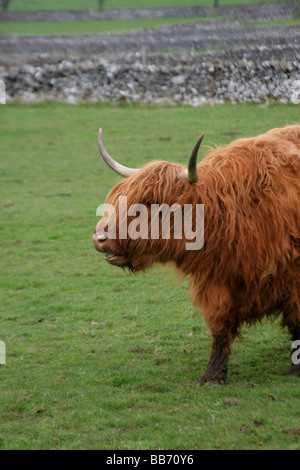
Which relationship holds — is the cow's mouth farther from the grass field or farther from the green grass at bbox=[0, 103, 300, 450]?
the grass field

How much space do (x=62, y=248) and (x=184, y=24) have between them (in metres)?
11.2

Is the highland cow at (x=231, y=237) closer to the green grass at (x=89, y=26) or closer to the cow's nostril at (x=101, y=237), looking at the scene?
the cow's nostril at (x=101, y=237)

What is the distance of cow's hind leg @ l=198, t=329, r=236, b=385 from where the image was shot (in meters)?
4.09

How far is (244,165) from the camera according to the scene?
3.99m

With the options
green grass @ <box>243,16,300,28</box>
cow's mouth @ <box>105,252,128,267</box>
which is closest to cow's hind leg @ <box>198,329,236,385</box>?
cow's mouth @ <box>105,252,128,267</box>

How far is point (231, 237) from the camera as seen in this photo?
3809mm

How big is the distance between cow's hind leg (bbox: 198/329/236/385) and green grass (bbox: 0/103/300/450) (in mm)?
92

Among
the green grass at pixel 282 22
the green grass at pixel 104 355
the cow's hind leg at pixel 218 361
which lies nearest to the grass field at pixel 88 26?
the green grass at pixel 104 355

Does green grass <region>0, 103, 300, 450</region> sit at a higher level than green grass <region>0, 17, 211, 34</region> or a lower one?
lower

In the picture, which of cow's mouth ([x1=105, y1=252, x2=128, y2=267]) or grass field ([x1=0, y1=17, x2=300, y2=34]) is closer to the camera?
cow's mouth ([x1=105, y1=252, x2=128, y2=267])

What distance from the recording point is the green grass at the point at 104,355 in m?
3.44

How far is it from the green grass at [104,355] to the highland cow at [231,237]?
1.61 feet

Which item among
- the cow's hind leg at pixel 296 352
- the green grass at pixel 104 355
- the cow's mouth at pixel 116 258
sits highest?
the cow's mouth at pixel 116 258

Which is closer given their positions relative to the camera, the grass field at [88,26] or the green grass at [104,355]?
the green grass at [104,355]
